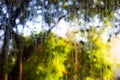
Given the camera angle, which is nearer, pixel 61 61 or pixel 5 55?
pixel 5 55

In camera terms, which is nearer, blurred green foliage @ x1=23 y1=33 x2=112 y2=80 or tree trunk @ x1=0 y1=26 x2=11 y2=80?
tree trunk @ x1=0 y1=26 x2=11 y2=80

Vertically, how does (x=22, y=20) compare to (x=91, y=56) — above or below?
above

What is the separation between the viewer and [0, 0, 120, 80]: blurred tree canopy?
7508 mm

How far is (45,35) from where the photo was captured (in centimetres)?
785

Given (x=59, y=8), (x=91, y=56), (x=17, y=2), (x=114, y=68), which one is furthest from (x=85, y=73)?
(x=17, y=2)

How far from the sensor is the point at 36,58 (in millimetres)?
7996

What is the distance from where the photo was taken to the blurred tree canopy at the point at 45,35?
7508 mm

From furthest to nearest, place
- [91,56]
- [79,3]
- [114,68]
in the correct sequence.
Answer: [114,68] → [91,56] → [79,3]

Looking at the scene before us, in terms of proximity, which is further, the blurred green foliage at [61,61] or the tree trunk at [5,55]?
the blurred green foliage at [61,61]

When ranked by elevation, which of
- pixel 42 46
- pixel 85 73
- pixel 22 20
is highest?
pixel 22 20

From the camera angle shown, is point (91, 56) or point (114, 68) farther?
point (114, 68)

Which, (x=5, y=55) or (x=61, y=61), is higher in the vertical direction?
(x=5, y=55)

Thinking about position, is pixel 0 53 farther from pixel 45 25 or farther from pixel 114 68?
pixel 114 68

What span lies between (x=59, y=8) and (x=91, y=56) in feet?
4.85
